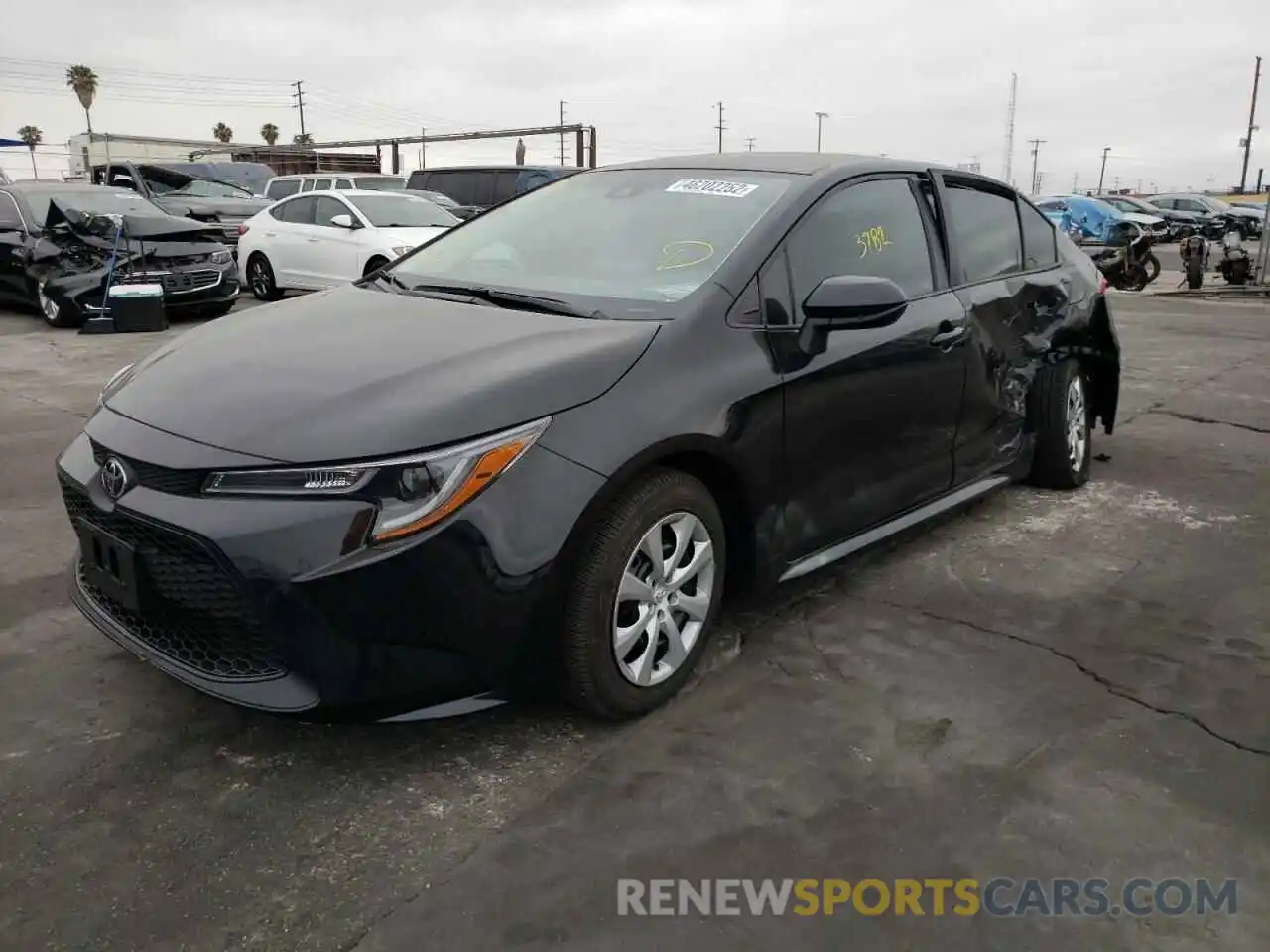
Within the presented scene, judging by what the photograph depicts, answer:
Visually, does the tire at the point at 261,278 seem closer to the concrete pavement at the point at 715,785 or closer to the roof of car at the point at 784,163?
the concrete pavement at the point at 715,785

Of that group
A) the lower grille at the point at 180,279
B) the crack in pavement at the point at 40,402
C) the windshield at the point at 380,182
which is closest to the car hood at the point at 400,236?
the lower grille at the point at 180,279

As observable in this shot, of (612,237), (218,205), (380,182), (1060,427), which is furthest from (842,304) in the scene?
(380,182)

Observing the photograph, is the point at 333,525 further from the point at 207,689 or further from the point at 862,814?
the point at 862,814

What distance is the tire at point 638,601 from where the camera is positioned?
253cm

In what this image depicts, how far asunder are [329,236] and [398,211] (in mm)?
868

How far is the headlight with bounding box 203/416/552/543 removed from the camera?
2271 mm

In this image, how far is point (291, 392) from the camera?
2.53m

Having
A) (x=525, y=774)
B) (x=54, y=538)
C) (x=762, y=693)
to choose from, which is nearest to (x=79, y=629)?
(x=54, y=538)

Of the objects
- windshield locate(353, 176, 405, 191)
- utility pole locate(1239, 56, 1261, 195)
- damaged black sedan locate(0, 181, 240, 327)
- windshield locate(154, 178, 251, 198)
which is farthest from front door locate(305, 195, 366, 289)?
utility pole locate(1239, 56, 1261, 195)

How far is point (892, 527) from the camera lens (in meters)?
3.63

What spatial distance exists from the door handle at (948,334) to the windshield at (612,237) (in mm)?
841

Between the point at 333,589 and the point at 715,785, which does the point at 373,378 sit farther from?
the point at 715,785

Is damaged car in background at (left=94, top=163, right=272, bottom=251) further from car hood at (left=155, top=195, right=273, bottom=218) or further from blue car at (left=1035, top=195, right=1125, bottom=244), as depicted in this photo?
blue car at (left=1035, top=195, right=1125, bottom=244)

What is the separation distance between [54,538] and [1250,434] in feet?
21.8
